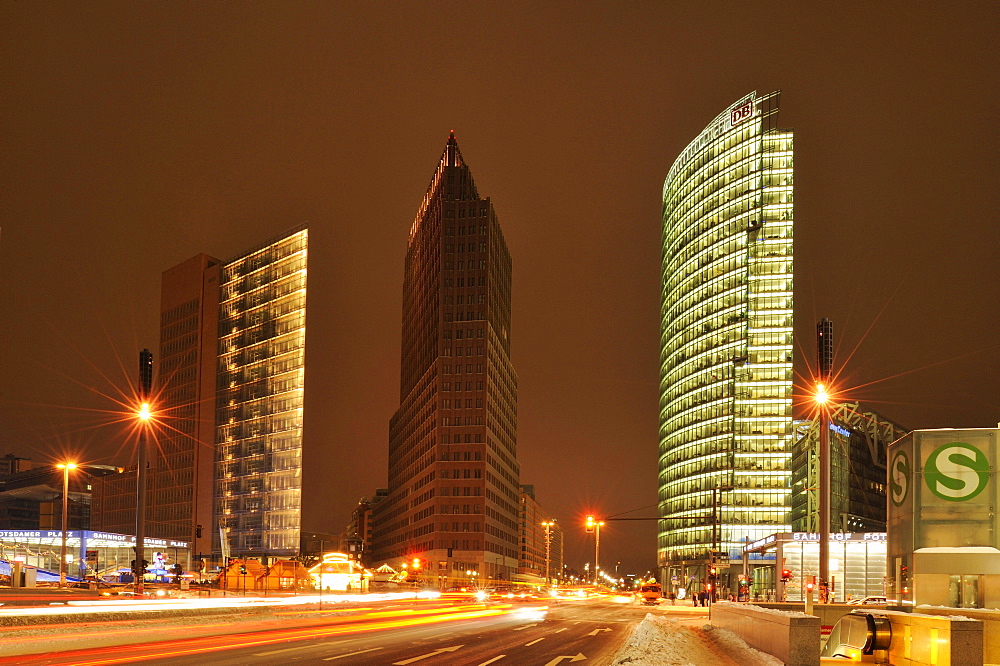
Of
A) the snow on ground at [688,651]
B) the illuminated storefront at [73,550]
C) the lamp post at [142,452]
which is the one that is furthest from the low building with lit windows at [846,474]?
the snow on ground at [688,651]

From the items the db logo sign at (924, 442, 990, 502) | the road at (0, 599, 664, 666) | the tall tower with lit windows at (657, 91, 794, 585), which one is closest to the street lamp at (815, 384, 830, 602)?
the road at (0, 599, 664, 666)

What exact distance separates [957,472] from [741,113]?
13580 cm

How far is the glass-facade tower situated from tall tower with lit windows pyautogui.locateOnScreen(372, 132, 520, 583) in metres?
23.7

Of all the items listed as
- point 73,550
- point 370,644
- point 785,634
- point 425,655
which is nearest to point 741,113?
point 73,550

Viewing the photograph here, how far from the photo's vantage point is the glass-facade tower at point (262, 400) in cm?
14875

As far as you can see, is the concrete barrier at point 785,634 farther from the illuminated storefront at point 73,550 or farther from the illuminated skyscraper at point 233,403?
the illuminated skyscraper at point 233,403

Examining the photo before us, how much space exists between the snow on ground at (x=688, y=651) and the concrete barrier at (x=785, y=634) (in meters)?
0.26

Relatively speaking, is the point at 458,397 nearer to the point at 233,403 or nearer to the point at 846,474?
the point at 233,403

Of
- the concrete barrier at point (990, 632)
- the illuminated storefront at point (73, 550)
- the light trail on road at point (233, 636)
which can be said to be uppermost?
the concrete barrier at point (990, 632)

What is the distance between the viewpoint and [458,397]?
160 m

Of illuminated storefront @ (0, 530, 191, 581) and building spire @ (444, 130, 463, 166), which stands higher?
building spire @ (444, 130, 463, 166)

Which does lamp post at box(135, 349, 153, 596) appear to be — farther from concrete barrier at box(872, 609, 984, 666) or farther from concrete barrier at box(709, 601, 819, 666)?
concrete barrier at box(872, 609, 984, 666)

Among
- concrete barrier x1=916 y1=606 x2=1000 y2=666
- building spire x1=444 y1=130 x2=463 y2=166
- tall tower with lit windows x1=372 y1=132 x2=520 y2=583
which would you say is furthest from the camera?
building spire x1=444 y1=130 x2=463 y2=166

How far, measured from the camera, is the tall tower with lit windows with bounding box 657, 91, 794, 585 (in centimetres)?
16025
